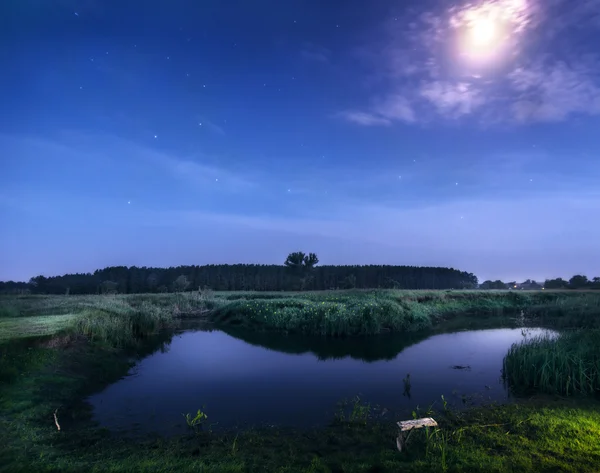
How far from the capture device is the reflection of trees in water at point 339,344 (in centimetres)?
1942

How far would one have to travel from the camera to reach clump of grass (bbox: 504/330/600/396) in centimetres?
1126

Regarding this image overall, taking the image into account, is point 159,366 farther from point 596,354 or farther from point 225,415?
point 596,354

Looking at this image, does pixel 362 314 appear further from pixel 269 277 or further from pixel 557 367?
pixel 269 277

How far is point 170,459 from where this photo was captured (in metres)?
6.88

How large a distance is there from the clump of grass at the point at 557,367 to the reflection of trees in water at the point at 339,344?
624 centimetres

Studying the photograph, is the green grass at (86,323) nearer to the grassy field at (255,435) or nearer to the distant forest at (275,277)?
the grassy field at (255,435)

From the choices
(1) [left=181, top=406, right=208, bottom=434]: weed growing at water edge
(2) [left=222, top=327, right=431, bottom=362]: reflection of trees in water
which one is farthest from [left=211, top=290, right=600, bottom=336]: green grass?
(1) [left=181, top=406, right=208, bottom=434]: weed growing at water edge

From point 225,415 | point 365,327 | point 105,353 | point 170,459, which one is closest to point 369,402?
point 225,415

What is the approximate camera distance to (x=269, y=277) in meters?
81.8

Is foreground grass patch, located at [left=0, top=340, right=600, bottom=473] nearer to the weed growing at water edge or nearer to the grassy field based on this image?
the grassy field

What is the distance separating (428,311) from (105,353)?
26926mm

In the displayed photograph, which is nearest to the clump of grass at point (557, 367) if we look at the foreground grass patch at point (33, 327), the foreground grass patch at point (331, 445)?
the foreground grass patch at point (331, 445)

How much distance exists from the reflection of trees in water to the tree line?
5032cm

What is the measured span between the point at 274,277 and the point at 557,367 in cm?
7098
